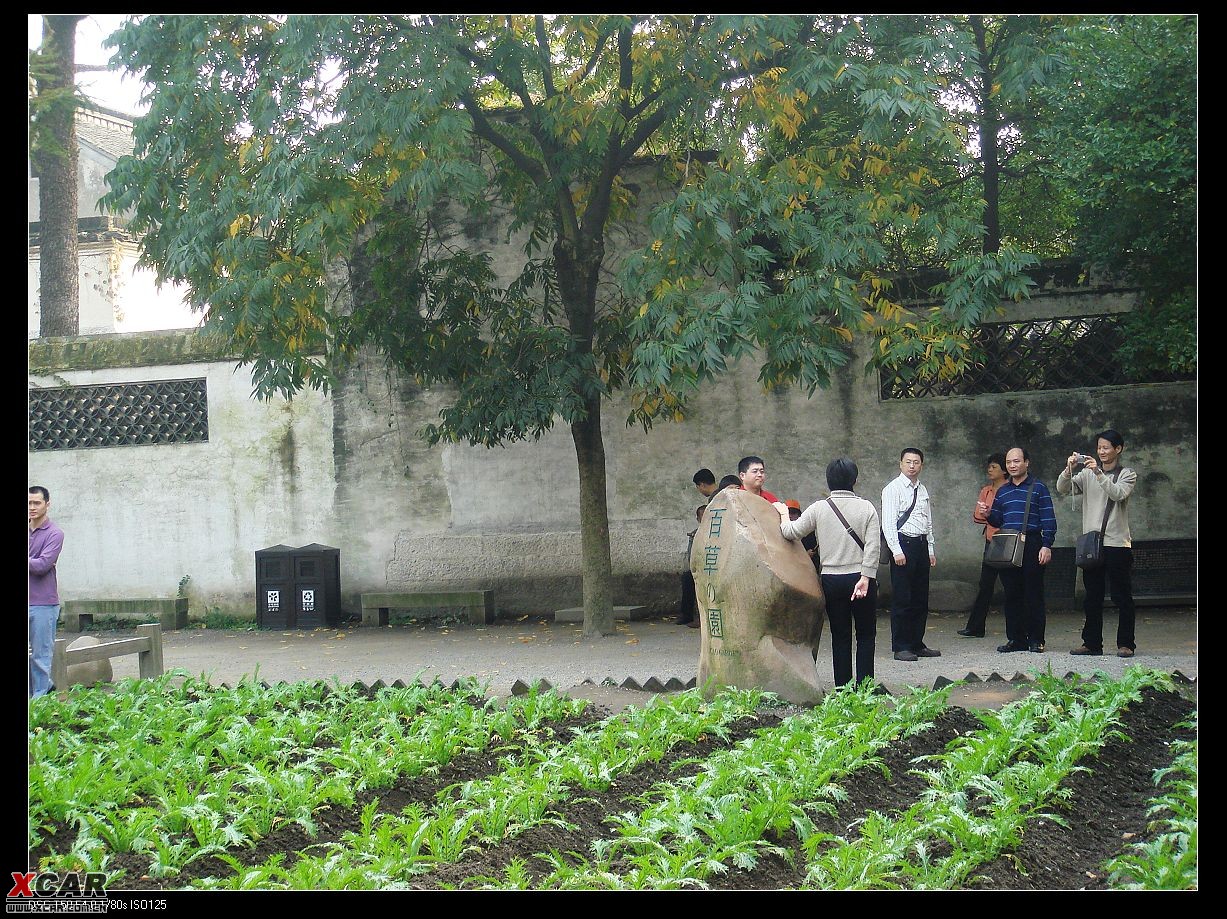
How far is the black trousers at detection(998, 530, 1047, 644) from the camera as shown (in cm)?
990

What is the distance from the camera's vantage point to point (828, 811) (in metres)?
5.52

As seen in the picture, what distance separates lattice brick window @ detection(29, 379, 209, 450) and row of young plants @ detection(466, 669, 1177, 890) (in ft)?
35.0

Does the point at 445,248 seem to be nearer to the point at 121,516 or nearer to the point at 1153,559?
the point at 121,516

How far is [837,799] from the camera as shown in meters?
5.71

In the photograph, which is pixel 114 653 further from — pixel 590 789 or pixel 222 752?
pixel 590 789

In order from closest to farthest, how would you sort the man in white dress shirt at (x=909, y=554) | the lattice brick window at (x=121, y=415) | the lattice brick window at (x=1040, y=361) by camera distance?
the man in white dress shirt at (x=909, y=554) < the lattice brick window at (x=1040, y=361) < the lattice brick window at (x=121, y=415)

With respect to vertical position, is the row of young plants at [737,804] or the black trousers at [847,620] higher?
the black trousers at [847,620]

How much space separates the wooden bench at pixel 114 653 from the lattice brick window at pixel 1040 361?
7.78m

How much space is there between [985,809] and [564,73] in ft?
33.5

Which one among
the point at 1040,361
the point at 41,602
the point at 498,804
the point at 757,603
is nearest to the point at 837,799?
the point at 498,804

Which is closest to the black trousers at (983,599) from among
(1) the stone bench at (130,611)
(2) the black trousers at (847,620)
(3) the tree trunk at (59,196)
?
(2) the black trousers at (847,620)

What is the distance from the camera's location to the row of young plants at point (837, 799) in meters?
4.74

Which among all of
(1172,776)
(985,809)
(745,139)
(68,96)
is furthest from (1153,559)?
(68,96)

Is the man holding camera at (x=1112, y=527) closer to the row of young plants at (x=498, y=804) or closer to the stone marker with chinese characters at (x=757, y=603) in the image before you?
the stone marker with chinese characters at (x=757, y=603)
